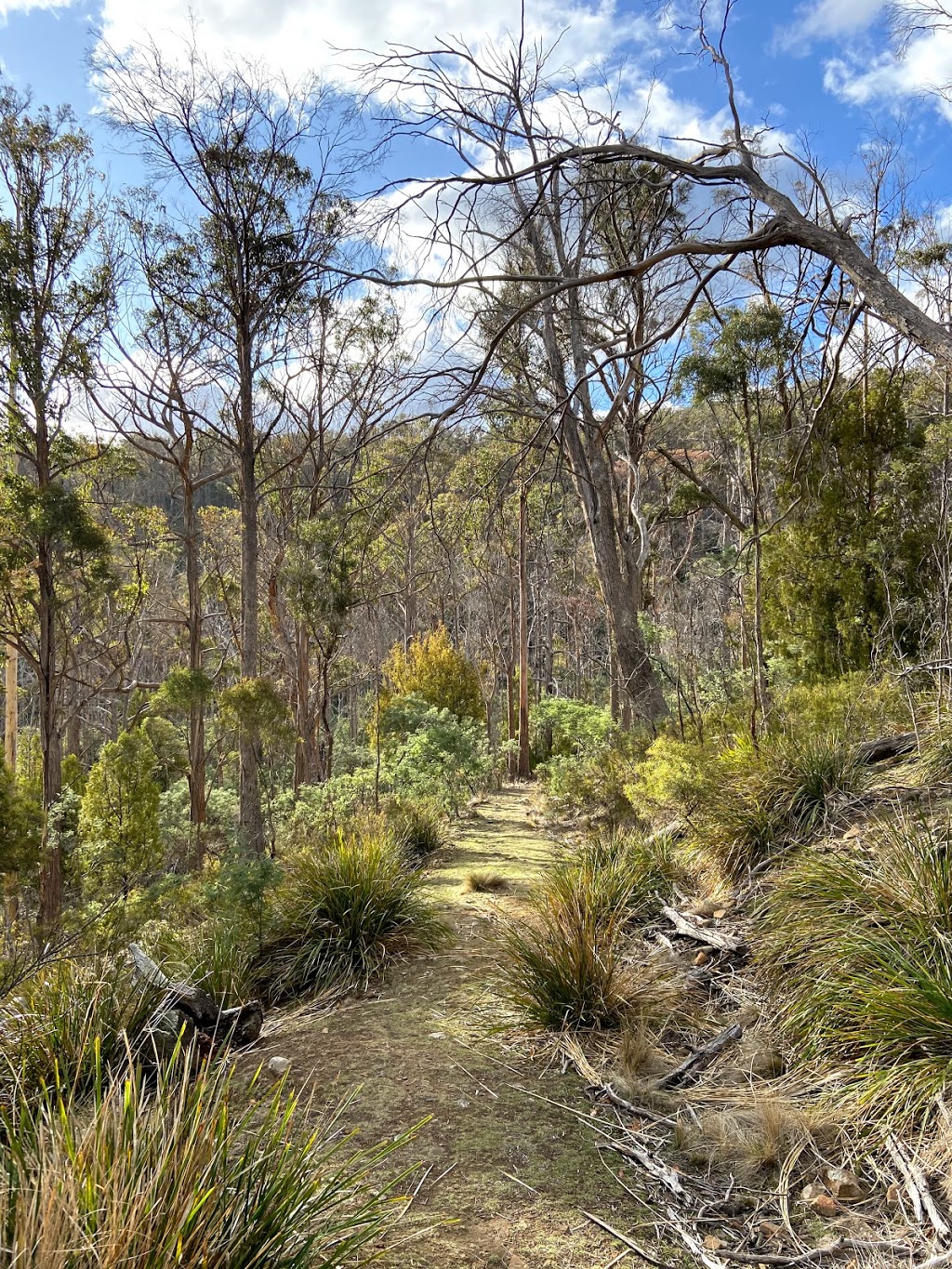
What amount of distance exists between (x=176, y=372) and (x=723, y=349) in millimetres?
15027

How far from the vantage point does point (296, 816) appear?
11141mm

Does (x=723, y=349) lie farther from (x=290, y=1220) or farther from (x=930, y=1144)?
(x=290, y=1220)

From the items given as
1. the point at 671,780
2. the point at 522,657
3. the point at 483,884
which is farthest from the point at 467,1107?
the point at 522,657

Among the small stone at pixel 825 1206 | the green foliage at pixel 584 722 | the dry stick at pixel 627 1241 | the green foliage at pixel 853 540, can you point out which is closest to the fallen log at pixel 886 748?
the green foliage at pixel 853 540

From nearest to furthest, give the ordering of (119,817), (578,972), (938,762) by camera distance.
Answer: (578,972)
(938,762)
(119,817)

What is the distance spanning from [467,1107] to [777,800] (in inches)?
114

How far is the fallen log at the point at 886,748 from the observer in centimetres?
526

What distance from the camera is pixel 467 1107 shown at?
3238 millimetres

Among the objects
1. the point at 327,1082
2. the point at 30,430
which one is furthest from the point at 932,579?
the point at 30,430

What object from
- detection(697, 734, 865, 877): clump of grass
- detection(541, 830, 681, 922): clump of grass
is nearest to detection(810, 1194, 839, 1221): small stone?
detection(541, 830, 681, 922): clump of grass

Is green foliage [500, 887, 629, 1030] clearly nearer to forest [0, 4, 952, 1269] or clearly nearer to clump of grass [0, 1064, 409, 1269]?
forest [0, 4, 952, 1269]

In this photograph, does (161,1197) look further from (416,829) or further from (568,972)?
(416,829)

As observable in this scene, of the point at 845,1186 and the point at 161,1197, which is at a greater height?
the point at 161,1197

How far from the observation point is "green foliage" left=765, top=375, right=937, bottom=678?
26.6 feet
